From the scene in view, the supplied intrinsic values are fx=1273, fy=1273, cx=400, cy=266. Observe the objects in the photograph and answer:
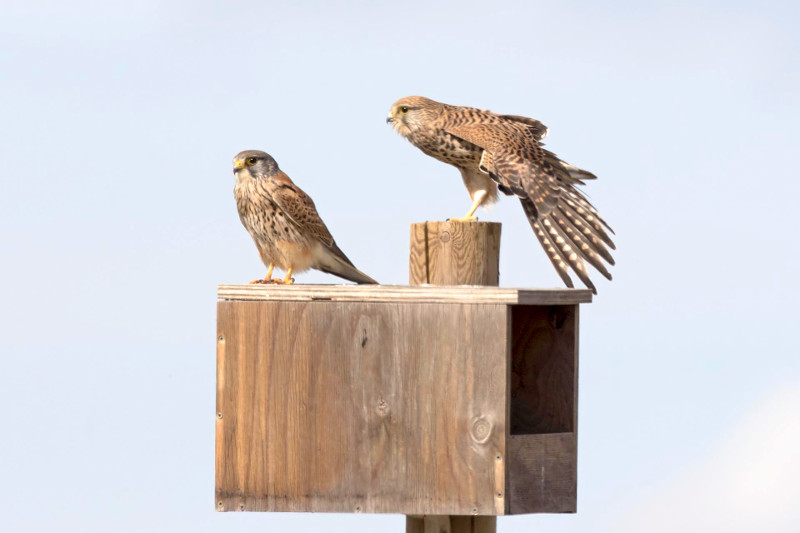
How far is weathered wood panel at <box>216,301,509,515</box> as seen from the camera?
5074 mm

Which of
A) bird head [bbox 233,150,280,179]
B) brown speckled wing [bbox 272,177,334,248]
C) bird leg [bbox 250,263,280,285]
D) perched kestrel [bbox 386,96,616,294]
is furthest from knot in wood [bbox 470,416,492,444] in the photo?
bird head [bbox 233,150,280,179]

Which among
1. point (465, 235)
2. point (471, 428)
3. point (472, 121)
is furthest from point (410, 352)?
point (472, 121)

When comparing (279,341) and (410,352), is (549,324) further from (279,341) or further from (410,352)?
(279,341)

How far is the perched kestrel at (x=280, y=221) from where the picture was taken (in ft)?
20.5

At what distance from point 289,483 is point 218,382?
515 mm

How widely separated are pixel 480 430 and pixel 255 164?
79.0 inches

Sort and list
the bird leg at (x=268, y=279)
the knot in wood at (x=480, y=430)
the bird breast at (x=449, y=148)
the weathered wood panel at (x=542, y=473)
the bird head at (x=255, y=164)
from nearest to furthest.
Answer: the knot in wood at (x=480, y=430) → the weathered wood panel at (x=542, y=473) → the bird leg at (x=268, y=279) → the bird head at (x=255, y=164) → the bird breast at (x=449, y=148)

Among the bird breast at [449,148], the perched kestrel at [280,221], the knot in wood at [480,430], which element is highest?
the bird breast at [449,148]

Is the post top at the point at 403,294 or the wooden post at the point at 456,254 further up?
the wooden post at the point at 456,254

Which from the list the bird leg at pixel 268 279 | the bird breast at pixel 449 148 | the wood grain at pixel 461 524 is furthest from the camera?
the bird breast at pixel 449 148

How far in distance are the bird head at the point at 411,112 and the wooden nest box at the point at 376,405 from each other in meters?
1.95

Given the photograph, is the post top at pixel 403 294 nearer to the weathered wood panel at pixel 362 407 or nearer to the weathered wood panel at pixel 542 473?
the weathered wood panel at pixel 362 407

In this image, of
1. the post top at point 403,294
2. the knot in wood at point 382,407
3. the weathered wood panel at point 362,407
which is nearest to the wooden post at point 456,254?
the post top at point 403,294

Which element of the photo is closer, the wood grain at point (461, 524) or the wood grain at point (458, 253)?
the wood grain at point (461, 524)
